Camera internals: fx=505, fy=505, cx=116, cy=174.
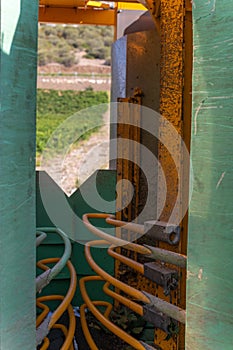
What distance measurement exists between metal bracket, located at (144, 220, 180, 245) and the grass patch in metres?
14.7

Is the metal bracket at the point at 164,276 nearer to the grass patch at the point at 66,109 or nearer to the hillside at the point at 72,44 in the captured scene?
the grass patch at the point at 66,109

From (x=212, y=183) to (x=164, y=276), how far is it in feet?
2.70

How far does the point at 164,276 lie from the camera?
2076mm

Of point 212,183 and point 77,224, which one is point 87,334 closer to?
point 77,224

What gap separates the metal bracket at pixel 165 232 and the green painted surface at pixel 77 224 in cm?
166

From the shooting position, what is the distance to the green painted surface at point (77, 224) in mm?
3848

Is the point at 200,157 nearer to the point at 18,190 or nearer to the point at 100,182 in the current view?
the point at 18,190

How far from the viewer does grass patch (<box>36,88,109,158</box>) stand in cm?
1728

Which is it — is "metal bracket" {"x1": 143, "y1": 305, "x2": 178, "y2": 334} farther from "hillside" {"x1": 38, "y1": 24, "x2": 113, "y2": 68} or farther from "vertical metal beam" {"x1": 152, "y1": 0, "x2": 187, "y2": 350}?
"hillside" {"x1": 38, "y1": 24, "x2": 113, "y2": 68}

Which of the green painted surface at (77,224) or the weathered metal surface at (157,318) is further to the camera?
the green painted surface at (77,224)

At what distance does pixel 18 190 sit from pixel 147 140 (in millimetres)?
1955

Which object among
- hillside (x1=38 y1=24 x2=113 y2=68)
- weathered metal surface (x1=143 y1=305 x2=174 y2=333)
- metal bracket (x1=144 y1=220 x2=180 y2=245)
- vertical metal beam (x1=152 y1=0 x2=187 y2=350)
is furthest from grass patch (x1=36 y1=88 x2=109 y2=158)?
weathered metal surface (x1=143 y1=305 x2=174 y2=333)

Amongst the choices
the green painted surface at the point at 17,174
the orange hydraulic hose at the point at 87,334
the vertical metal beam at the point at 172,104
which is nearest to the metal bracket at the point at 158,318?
the vertical metal beam at the point at 172,104

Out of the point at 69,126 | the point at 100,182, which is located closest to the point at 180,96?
the point at 100,182
